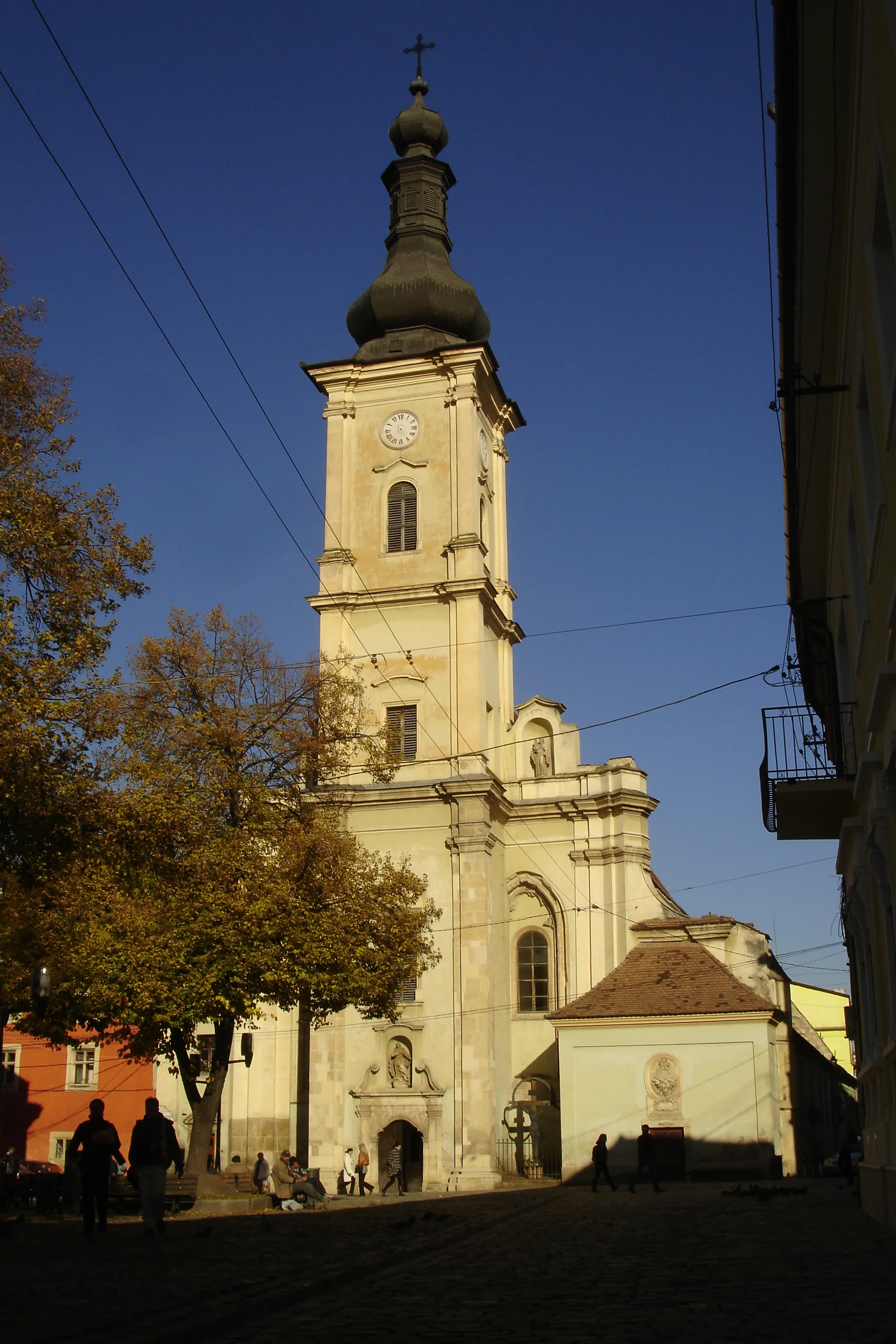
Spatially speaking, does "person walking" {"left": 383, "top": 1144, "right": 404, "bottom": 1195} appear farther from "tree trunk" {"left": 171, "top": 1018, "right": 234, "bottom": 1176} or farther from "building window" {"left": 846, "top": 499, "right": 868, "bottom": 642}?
"building window" {"left": 846, "top": 499, "right": 868, "bottom": 642}

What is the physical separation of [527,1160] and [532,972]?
5484 millimetres

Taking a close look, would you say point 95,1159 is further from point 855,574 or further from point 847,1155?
point 847,1155

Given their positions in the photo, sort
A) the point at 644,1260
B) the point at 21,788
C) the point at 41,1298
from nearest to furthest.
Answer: the point at 41,1298 < the point at 644,1260 < the point at 21,788

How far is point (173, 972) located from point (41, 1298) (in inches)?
565

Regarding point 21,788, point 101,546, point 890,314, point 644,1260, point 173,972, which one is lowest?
point 644,1260

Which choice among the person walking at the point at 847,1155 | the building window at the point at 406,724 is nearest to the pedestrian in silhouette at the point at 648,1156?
the person walking at the point at 847,1155

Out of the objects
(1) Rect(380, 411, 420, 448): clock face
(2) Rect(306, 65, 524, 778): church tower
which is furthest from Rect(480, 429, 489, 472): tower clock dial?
(1) Rect(380, 411, 420, 448): clock face

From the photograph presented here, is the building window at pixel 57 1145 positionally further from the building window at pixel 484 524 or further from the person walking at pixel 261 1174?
the building window at pixel 484 524

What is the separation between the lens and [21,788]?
15648mm

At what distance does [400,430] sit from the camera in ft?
144

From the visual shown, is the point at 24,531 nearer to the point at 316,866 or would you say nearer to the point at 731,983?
the point at 316,866

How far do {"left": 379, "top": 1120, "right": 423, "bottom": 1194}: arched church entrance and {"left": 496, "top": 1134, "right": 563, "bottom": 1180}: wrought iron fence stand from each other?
2.18 m

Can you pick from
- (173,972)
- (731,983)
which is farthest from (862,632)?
(731,983)

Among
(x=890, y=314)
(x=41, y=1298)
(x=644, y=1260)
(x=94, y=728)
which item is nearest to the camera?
(x=41, y=1298)
